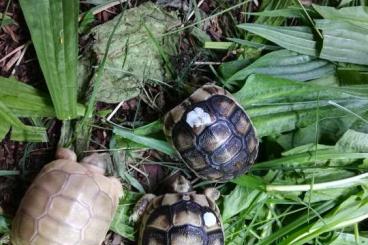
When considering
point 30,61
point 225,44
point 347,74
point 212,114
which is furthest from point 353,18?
point 30,61

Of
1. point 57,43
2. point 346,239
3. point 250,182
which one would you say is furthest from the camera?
point 346,239

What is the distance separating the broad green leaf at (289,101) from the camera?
85.4 inches

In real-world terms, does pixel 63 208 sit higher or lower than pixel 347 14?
lower

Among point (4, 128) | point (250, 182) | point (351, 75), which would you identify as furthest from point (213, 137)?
point (4, 128)

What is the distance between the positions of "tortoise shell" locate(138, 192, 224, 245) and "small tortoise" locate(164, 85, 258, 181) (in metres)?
0.12

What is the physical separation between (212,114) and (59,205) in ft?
1.82

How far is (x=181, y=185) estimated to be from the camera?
2.17m

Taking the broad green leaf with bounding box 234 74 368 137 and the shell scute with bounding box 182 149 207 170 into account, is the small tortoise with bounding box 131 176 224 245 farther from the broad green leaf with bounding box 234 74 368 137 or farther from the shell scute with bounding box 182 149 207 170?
the broad green leaf with bounding box 234 74 368 137

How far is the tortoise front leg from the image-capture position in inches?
85.2

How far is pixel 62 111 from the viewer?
202cm

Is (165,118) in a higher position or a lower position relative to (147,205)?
higher

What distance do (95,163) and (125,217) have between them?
23 cm

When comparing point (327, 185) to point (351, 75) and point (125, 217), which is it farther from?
point (125, 217)

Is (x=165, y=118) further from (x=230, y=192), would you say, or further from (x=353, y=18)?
(x=353, y=18)
